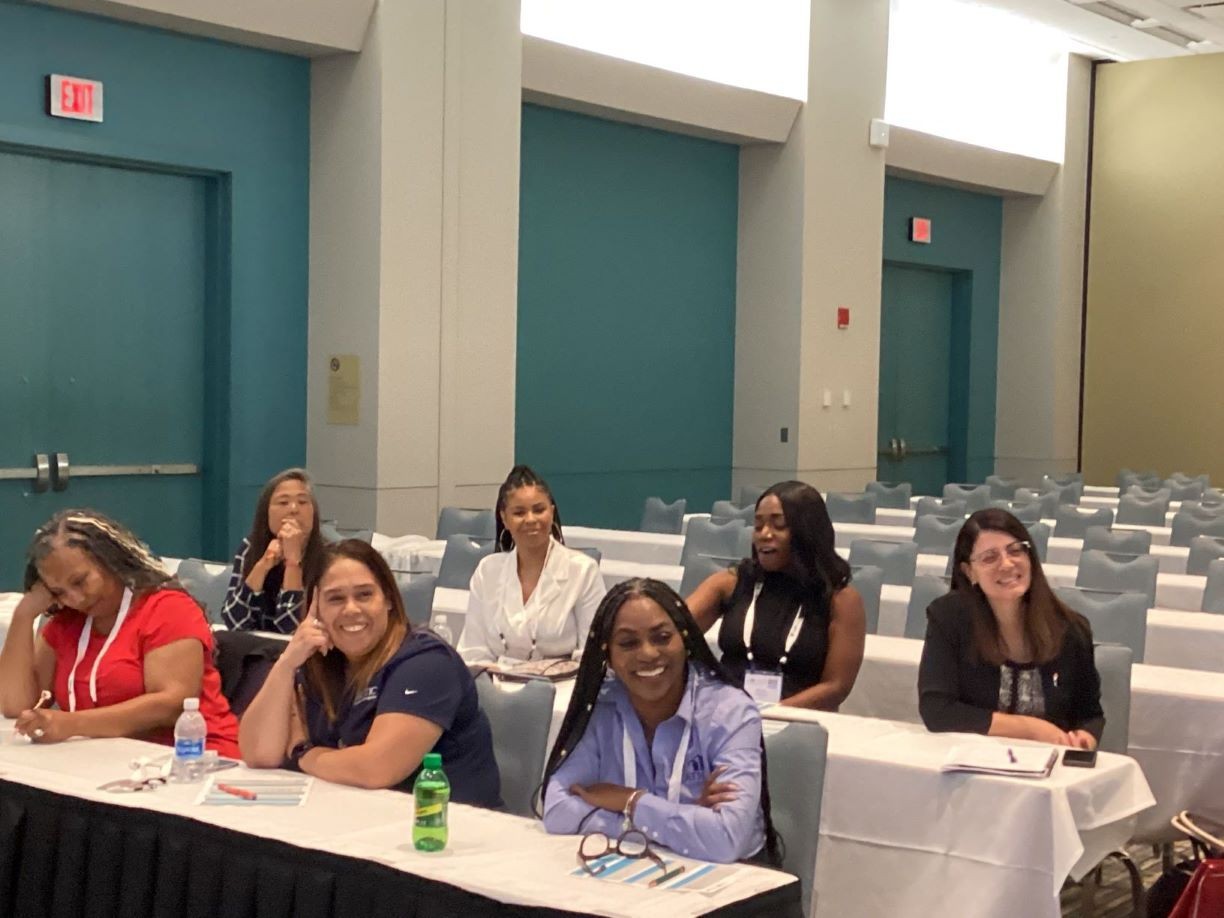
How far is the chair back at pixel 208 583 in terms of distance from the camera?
252 inches

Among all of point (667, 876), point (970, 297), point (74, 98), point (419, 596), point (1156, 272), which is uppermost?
point (74, 98)

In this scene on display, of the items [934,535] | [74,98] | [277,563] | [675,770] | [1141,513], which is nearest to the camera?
[675,770]

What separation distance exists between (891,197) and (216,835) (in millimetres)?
14038

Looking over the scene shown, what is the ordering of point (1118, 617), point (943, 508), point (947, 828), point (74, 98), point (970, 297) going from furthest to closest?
point (970, 297) < point (943, 508) < point (74, 98) < point (1118, 617) < point (947, 828)

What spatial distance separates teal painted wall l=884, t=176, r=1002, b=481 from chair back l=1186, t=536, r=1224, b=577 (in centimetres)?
900

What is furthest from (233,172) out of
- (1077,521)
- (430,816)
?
(430,816)

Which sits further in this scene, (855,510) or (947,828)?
(855,510)

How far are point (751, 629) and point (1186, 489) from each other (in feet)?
31.8

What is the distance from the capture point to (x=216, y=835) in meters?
3.21

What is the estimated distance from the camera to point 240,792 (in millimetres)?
3471

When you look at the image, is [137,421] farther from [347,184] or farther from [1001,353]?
[1001,353]

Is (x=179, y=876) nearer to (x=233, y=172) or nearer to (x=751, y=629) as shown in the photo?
(x=751, y=629)

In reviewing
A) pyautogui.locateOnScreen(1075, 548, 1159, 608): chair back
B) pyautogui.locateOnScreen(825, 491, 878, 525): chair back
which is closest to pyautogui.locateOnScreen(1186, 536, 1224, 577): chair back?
pyautogui.locateOnScreen(1075, 548, 1159, 608): chair back

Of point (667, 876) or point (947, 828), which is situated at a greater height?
point (667, 876)
